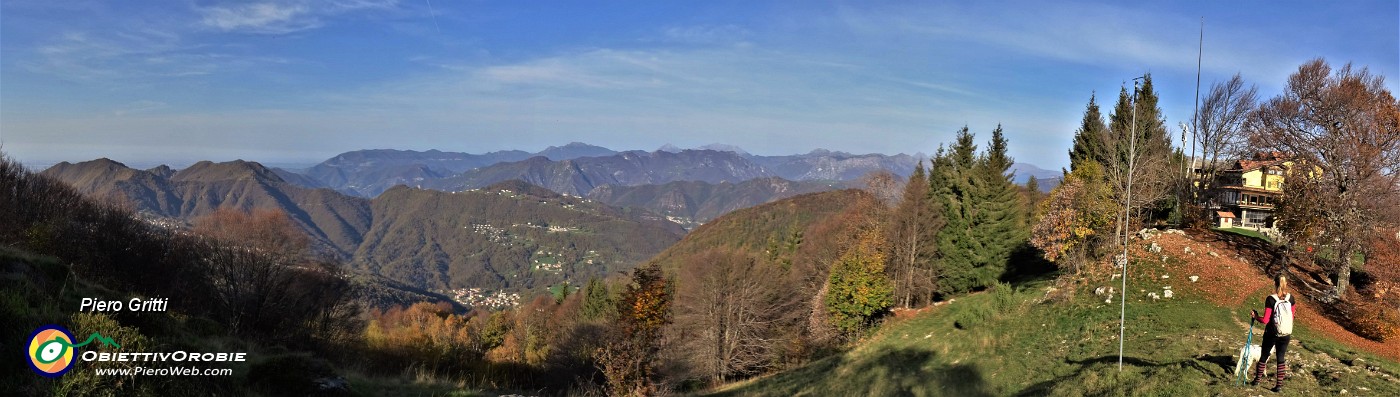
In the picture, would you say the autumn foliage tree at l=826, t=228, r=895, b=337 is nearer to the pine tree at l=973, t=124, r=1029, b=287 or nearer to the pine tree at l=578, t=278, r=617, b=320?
the pine tree at l=973, t=124, r=1029, b=287

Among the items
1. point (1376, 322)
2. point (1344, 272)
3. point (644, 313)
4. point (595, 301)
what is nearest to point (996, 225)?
point (1344, 272)

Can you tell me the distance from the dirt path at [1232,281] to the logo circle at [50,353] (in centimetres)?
2578

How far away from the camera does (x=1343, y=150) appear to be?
1983 centimetres

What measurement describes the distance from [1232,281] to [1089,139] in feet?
91.2

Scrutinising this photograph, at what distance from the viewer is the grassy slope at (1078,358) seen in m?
13.0

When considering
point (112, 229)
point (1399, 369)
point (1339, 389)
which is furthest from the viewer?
point (112, 229)

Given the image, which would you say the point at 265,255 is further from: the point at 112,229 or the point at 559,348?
the point at 559,348

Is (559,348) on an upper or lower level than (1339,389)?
lower

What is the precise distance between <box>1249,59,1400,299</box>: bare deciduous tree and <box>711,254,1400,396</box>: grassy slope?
10.9 feet

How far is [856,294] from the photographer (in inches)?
1364

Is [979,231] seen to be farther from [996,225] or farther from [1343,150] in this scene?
[1343,150]

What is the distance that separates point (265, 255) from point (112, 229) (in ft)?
22.6

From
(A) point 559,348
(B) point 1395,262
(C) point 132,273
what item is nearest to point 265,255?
(C) point 132,273

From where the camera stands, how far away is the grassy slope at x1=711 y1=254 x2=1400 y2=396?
13016mm
